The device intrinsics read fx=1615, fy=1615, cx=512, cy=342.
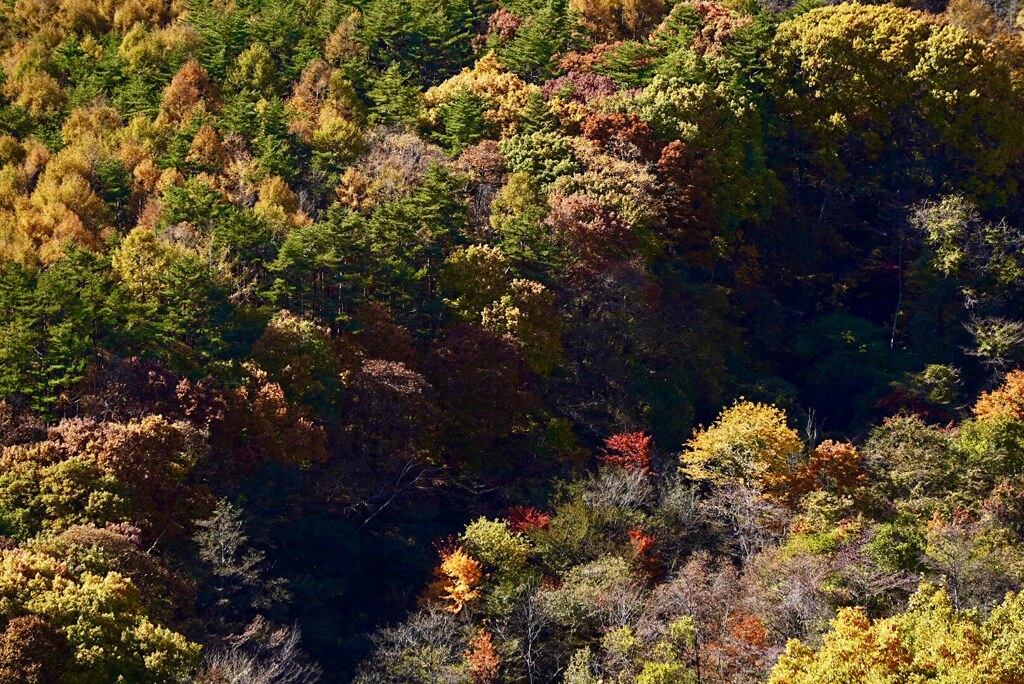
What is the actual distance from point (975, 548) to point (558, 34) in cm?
4040

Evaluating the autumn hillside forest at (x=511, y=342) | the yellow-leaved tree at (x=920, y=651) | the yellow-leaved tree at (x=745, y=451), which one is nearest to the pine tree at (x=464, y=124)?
the autumn hillside forest at (x=511, y=342)

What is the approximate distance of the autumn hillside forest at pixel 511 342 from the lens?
49281mm

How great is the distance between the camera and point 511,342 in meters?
62.5

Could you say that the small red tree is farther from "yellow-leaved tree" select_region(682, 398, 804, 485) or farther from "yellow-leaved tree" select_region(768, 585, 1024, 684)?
"yellow-leaved tree" select_region(768, 585, 1024, 684)

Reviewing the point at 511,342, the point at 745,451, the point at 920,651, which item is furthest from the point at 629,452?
the point at 920,651

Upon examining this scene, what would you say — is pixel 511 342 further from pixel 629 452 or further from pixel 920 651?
pixel 920 651

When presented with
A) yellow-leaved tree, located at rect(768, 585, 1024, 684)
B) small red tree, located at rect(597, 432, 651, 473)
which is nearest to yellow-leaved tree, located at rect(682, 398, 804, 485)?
small red tree, located at rect(597, 432, 651, 473)

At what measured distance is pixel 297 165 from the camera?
73.1 metres

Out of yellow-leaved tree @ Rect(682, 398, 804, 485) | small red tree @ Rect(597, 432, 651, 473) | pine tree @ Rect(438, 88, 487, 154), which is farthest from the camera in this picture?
pine tree @ Rect(438, 88, 487, 154)

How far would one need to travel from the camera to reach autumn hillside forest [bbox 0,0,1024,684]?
162 feet

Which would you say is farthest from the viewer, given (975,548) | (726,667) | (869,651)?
(975,548)

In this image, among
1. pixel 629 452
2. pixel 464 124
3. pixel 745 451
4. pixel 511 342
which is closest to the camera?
pixel 745 451

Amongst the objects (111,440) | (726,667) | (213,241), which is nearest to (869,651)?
(726,667)

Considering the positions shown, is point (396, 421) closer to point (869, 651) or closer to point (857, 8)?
point (869, 651)
